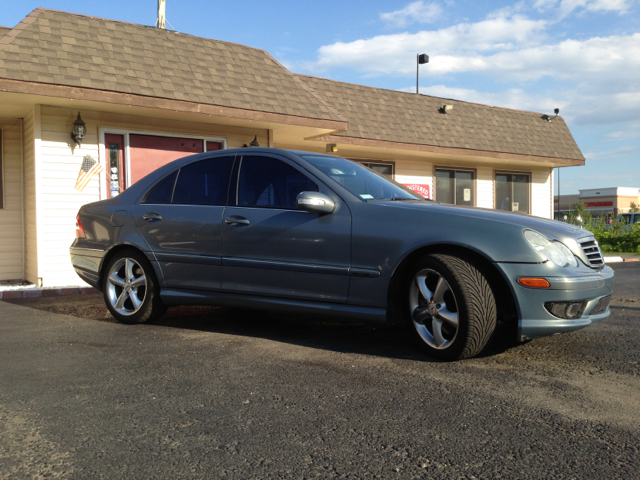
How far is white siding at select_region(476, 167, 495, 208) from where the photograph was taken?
56.6 feet

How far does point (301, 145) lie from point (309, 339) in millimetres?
9621

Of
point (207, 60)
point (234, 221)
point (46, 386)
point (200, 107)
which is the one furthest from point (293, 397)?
point (207, 60)

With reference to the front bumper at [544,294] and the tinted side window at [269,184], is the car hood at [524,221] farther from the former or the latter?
the tinted side window at [269,184]

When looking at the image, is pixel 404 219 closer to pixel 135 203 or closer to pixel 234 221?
pixel 234 221

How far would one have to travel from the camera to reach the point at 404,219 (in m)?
4.32

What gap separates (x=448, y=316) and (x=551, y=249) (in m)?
0.83

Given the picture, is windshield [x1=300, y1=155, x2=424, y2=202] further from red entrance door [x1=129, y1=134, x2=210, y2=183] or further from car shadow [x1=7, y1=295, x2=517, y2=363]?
red entrance door [x1=129, y1=134, x2=210, y2=183]

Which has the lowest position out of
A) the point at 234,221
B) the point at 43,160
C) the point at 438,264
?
the point at 438,264

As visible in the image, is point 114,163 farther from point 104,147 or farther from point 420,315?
point 420,315

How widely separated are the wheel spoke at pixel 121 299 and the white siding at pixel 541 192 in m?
15.6

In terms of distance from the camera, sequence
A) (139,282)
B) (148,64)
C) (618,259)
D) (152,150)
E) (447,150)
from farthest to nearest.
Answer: (618,259) < (447,150) < (152,150) < (148,64) < (139,282)

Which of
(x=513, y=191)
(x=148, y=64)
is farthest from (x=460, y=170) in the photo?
(x=148, y=64)

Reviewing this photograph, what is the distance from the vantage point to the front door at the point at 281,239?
179 inches

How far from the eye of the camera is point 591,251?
4258 millimetres
